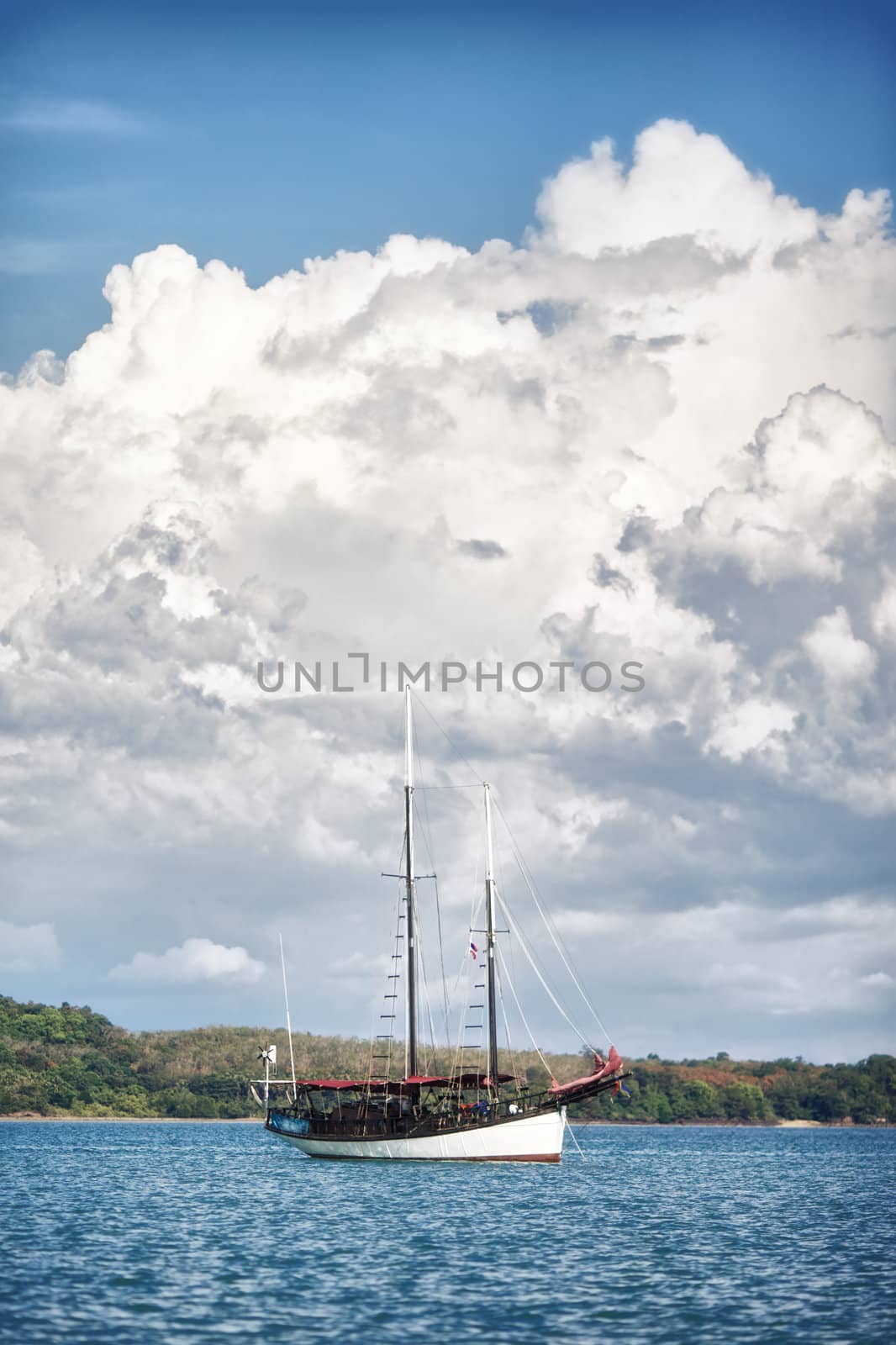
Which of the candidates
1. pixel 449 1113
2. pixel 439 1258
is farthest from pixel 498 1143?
pixel 439 1258

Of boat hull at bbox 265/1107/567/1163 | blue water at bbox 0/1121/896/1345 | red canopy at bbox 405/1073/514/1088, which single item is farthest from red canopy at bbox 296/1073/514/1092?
blue water at bbox 0/1121/896/1345

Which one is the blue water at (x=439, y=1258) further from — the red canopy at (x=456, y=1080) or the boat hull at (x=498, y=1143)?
the red canopy at (x=456, y=1080)

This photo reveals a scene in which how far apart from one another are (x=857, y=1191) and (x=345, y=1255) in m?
54.1

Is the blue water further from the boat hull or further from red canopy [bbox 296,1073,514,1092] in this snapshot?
red canopy [bbox 296,1073,514,1092]

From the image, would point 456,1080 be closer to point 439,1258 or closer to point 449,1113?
point 449,1113

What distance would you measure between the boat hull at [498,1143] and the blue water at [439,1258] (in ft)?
4.38

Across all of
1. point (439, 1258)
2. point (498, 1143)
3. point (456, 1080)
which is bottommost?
point (439, 1258)

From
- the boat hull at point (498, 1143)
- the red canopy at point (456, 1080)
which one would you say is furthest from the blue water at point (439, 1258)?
the red canopy at point (456, 1080)

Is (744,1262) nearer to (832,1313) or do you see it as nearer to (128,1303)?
(832,1313)

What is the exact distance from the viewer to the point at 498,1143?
105 meters

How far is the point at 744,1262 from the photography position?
59.7 m

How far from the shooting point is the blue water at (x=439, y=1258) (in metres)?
46.2

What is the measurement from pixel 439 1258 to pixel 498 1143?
46.6 metres

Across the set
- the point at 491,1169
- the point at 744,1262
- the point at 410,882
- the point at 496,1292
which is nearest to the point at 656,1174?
the point at 491,1169
